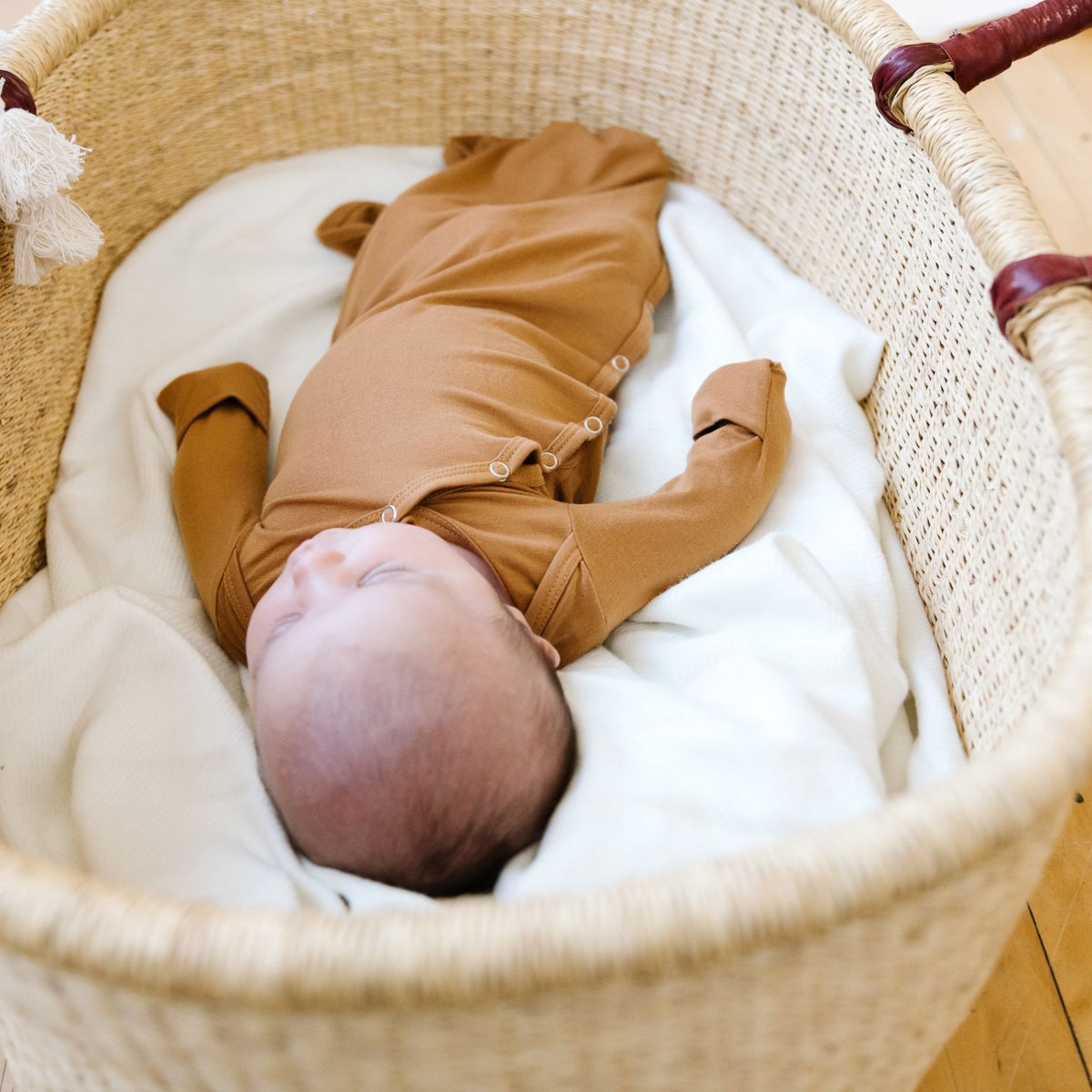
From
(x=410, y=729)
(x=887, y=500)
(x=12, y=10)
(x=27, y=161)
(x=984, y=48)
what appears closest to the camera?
(x=410, y=729)

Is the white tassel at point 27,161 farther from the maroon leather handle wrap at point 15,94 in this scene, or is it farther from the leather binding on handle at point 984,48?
the leather binding on handle at point 984,48

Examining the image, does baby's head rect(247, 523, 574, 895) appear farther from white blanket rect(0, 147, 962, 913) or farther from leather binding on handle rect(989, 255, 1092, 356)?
leather binding on handle rect(989, 255, 1092, 356)

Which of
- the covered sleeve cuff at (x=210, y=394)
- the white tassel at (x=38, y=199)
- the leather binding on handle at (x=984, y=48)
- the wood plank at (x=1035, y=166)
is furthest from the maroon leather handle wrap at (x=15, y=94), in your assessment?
the wood plank at (x=1035, y=166)

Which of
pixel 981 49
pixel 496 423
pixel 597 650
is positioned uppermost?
pixel 981 49

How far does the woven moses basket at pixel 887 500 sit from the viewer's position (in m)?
0.44

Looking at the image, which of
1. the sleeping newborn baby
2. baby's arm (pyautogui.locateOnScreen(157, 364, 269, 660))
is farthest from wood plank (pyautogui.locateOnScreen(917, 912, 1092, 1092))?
baby's arm (pyautogui.locateOnScreen(157, 364, 269, 660))

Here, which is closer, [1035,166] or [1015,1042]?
[1015,1042]

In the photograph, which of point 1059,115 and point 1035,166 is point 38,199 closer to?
point 1035,166

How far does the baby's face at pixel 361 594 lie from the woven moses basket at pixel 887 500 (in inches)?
6.8

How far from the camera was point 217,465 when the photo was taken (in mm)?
944

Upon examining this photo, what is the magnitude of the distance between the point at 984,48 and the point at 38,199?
741 mm

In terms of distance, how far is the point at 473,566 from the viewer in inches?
30.7

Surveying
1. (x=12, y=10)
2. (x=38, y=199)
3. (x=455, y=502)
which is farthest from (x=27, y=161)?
(x=12, y=10)

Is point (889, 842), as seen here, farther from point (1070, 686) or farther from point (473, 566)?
point (473, 566)
